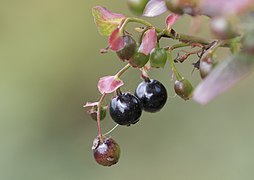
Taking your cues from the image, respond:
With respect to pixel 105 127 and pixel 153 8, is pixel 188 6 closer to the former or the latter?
pixel 153 8

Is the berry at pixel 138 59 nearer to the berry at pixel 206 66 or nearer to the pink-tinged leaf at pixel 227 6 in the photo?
the berry at pixel 206 66

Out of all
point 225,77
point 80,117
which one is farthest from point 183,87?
point 80,117

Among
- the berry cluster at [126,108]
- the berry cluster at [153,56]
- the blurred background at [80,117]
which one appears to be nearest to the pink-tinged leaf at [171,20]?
the berry cluster at [153,56]

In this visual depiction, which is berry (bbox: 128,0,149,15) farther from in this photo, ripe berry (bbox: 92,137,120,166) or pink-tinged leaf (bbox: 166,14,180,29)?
ripe berry (bbox: 92,137,120,166)

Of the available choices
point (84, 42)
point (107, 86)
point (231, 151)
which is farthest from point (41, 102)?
point (107, 86)

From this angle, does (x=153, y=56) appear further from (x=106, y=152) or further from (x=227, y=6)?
(x=227, y=6)

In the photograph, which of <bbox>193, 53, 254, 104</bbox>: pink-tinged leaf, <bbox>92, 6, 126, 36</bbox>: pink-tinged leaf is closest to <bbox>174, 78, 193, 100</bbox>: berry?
<bbox>92, 6, 126, 36</bbox>: pink-tinged leaf
